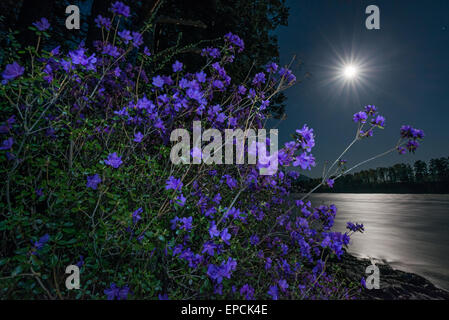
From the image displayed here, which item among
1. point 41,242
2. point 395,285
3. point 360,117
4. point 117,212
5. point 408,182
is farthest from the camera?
point 408,182

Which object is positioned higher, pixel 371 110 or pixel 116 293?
pixel 371 110

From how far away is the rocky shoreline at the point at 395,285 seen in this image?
2559 mm

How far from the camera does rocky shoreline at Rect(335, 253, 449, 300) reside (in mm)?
2559

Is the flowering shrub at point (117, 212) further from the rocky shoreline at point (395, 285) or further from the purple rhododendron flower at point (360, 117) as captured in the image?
the rocky shoreline at point (395, 285)

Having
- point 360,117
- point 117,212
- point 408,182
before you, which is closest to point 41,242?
point 117,212

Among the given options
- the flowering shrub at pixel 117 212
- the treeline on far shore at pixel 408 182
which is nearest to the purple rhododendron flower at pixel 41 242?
the flowering shrub at pixel 117 212

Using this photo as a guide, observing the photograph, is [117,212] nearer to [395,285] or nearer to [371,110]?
[371,110]

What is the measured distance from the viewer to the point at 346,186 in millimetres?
78438

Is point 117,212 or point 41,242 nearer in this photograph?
point 41,242

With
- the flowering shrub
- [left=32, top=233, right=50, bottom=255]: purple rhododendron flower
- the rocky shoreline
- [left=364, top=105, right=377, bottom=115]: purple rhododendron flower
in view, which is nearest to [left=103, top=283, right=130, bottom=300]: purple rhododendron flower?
the flowering shrub

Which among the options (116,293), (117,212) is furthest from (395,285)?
(117,212)

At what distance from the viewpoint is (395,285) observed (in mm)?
2812

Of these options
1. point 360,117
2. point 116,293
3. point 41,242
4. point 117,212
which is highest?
point 360,117

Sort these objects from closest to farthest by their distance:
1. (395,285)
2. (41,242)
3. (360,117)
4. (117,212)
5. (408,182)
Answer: (41,242)
(117,212)
(360,117)
(395,285)
(408,182)
